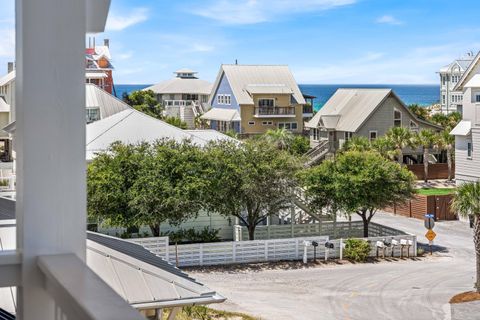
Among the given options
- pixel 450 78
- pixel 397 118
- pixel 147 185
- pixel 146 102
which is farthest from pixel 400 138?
pixel 450 78

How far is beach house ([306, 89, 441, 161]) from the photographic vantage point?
1713 inches

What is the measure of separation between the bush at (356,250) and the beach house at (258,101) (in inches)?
1071

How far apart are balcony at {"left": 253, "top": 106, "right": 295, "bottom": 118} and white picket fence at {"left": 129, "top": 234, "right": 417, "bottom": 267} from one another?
2703 cm

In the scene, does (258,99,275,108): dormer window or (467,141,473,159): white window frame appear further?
(258,99,275,108): dormer window

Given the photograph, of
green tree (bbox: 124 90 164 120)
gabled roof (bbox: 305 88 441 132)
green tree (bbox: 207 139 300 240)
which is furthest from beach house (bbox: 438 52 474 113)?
green tree (bbox: 207 139 300 240)

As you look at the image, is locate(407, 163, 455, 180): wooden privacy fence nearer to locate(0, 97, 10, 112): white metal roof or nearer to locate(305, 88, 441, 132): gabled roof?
locate(305, 88, 441, 132): gabled roof

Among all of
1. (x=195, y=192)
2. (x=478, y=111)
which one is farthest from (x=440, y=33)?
(x=195, y=192)

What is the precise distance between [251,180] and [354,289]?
5480 millimetres

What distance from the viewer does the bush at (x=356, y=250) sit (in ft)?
72.3

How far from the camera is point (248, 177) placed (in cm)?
2255

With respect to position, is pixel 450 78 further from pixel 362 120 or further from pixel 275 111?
pixel 362 120

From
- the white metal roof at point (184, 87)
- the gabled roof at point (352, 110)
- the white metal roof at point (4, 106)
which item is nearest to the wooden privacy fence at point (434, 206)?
the gabled roof at point (352, 110)

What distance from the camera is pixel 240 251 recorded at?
70.8 feet

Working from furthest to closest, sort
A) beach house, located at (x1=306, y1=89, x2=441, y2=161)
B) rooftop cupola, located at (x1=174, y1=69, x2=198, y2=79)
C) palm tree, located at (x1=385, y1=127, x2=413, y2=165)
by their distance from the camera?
1. rooftop cupola, located at (x1=174, y1=69, x2=198, y2=79)
2. beach house, located at (x1=306, y1=89, x2=441, y2=161)
3. palm tree, located at (x1=385, y1=127, x2=413, y2=165)
